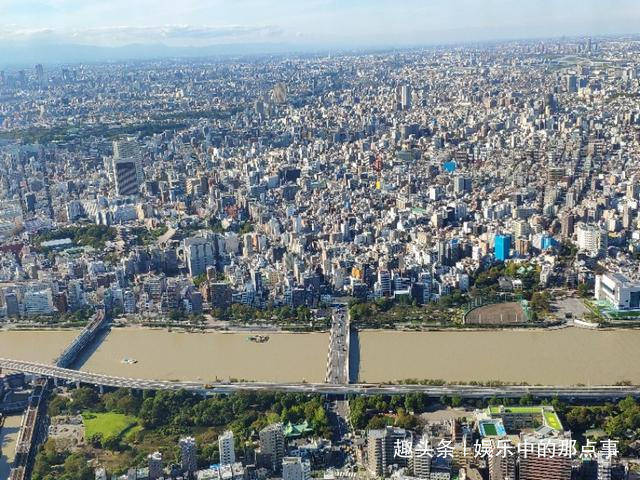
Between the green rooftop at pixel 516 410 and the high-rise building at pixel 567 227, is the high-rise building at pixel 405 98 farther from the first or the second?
the green rooftop at pixel 516 410

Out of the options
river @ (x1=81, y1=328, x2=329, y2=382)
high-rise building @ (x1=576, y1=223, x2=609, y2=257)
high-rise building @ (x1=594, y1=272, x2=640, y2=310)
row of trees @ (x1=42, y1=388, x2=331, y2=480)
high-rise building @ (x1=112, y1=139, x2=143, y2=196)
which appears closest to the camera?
row of trees @ (x1=42, y1=388, x2=331, y2=480)

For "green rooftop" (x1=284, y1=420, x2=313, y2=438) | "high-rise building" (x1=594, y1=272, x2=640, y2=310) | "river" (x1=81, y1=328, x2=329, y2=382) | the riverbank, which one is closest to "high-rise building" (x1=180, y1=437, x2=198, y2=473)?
"green rooftop" (x1=284, y1=420, x2=313, y2=438)

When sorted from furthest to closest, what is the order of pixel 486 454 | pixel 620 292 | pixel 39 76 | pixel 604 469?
pixel 39 76 → pixel 620 292 → pixel 486 454 → pixel 604 469

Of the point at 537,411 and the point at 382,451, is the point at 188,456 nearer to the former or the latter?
the point at 382,451

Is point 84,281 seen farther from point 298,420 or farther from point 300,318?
point 298,420

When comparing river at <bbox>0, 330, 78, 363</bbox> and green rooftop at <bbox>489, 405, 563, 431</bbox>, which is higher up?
green rooftop at <bbox>489, 405, 563, 431</bbox>

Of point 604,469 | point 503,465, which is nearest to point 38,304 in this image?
point 503,465

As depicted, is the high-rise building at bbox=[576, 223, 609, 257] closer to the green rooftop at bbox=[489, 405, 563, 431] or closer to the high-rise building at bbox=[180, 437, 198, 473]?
the green rooftop at bbox=[489, 405, 563, 431]
